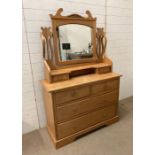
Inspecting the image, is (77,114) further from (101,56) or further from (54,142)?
(101,56)

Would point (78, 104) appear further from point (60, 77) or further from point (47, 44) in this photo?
point (47, 44)

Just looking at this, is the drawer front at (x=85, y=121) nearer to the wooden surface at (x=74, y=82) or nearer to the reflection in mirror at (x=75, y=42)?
the wooden surface at (x=74, y=82)

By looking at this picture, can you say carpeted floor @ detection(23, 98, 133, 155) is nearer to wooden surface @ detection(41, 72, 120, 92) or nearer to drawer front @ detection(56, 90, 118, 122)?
drawer front @ detection(56, 90, 118, 122)

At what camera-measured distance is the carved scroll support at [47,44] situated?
5.35 feet

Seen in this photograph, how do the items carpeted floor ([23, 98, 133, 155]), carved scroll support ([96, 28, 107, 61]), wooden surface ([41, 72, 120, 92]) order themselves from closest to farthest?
wooden surface ([41, 72, 120, 92]), carpeted floor ([23, 98, 133, 155]), carved scroll support ([96, 28, 107, 61])

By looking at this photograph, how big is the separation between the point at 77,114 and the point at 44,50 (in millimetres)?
891

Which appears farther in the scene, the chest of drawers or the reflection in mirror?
the reflection in mirror

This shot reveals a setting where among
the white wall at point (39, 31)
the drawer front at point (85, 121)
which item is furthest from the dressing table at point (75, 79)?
the white wall at point (39, 31)

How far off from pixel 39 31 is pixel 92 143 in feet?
5.14

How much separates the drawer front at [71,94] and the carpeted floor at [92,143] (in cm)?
60

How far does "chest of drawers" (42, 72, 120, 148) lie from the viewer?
1528 mm

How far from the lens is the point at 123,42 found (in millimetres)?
2504

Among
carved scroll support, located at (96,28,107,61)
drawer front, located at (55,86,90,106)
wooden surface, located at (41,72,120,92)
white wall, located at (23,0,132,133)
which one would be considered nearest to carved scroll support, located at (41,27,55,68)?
white wall, located at (23,0,132,133)

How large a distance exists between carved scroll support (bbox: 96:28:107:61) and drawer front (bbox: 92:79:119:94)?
0.44 meters
